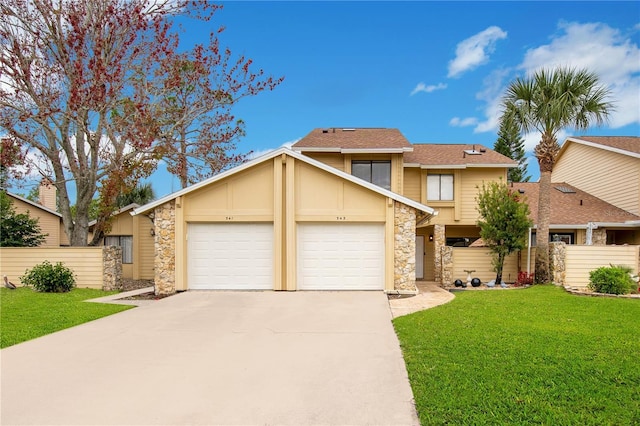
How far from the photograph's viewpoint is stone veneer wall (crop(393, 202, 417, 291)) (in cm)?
1278

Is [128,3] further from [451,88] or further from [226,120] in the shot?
[451,88]

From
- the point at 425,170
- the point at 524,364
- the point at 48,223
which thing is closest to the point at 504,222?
the point at 425,170

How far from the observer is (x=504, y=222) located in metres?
14.9

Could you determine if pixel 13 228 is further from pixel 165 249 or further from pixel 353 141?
pixel 353 141

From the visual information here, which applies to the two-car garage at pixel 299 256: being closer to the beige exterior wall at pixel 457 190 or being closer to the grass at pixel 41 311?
the grass at pixel 41 311

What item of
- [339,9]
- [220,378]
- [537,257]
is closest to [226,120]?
[339,9]

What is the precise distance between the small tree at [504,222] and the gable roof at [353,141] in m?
3.73

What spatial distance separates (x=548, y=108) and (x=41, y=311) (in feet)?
54.1

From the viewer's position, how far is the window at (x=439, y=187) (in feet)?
58.6

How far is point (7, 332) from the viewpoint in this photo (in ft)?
24.9

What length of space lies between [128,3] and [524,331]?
61.0ft

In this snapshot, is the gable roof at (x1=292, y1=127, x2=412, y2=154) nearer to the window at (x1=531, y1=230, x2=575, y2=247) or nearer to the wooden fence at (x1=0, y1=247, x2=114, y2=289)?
the window at (x1=531, y1=230, x2=575, y2=247)

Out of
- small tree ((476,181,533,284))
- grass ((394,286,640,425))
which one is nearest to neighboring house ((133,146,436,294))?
small tree ((476,181,533,284))

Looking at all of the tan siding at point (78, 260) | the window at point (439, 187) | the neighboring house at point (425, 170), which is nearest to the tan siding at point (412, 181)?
the neighboring house at point (425, 170)
